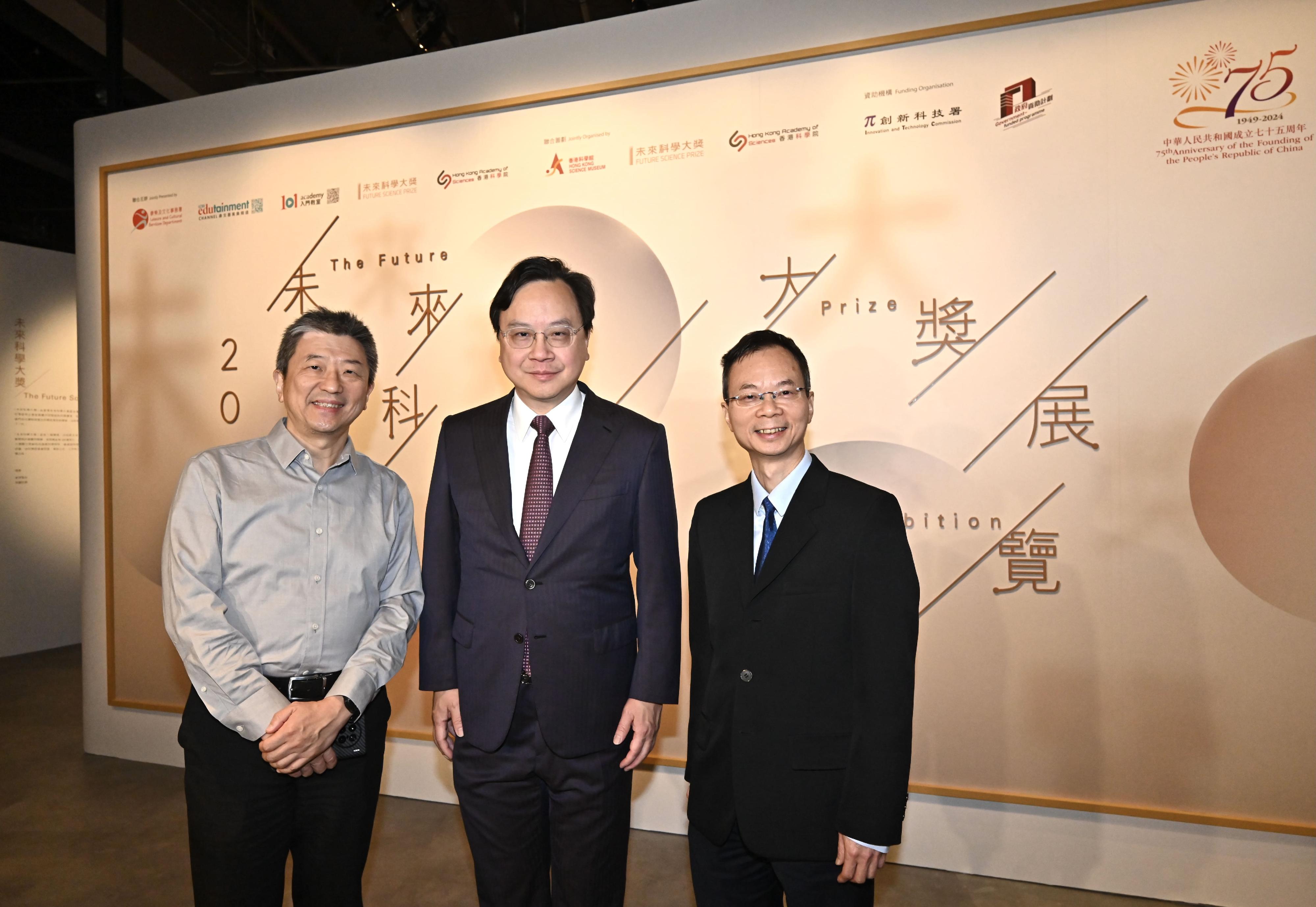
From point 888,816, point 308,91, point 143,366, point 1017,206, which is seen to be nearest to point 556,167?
point 308,91

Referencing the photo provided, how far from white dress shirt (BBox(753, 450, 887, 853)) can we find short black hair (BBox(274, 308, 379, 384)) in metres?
0.97

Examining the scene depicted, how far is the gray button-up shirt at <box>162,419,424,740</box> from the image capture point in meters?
1.62

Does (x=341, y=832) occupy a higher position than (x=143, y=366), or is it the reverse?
(x=143, y=366)

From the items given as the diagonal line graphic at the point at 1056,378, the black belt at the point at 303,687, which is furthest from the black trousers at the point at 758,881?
the diagonal line graphic at the point at 1056,378

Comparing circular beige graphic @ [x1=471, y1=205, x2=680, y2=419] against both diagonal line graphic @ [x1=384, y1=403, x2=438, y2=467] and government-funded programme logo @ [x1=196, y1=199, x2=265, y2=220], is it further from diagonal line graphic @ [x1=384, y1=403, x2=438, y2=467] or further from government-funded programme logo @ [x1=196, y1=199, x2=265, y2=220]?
government-funded programme logo @ [x1=196, y1=199, x2=265, y2=220]

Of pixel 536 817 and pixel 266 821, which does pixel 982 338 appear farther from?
pixel 266 821

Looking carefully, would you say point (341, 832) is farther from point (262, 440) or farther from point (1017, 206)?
point (1017, 206)

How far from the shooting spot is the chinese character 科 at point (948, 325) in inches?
111

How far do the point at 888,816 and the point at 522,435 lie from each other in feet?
3.63

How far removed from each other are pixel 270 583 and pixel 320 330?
600 mm

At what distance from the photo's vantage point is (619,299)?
10.6ft

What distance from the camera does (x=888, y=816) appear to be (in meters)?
1.39

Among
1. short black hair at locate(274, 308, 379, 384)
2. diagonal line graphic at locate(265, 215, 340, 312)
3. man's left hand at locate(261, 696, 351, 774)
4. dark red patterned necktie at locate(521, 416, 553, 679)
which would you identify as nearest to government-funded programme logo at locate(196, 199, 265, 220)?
diagonal line graphic at locate(265, 215, 340, 312)

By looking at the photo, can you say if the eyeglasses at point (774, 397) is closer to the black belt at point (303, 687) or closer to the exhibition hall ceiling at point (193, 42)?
the black belt at point (303, 687)
